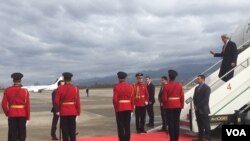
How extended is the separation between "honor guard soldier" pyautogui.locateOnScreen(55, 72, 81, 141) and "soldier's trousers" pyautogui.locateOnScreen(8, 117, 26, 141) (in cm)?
87

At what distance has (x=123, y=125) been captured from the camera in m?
10.2

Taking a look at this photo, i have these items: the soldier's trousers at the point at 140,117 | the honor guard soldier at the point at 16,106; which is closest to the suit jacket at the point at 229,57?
the soldier's trousers at the point at 140,117

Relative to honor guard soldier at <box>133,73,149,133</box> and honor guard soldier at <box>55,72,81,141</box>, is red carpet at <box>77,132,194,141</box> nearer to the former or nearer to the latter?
honor guard soldier at <box>133,73,149,133</box>

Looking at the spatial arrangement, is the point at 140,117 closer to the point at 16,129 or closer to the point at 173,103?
the point at 173,103

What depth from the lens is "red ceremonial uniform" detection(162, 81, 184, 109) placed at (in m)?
10.3

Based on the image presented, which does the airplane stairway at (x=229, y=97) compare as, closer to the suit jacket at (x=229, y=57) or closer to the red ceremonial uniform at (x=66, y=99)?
the suit jacket at (x=229, y=57)

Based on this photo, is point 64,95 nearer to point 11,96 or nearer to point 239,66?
point 11,96

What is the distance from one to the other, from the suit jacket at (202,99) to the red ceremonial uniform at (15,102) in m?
4.22

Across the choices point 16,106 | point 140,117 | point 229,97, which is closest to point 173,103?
point 229,97

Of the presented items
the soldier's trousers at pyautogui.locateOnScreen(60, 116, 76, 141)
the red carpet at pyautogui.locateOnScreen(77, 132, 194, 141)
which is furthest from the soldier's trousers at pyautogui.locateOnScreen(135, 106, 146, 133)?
the soldier's trousers at pyautogui.locateOnScreen(60, 116, 76, 141)

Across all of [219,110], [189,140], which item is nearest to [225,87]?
[219,110]

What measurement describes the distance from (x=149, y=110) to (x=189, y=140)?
11.8 ft

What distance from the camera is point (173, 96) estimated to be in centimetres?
1035

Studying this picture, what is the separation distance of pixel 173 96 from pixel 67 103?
102 inches
